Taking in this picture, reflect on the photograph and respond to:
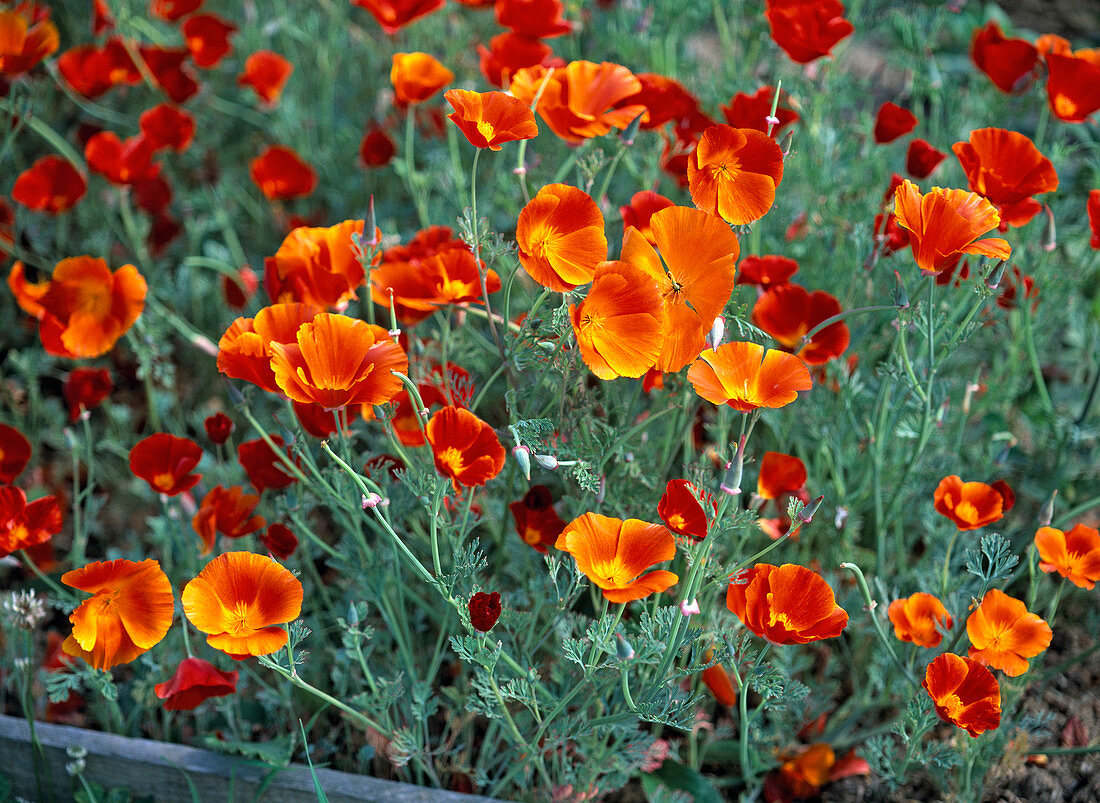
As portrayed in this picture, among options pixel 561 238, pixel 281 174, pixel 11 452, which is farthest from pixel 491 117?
pixel 281 174

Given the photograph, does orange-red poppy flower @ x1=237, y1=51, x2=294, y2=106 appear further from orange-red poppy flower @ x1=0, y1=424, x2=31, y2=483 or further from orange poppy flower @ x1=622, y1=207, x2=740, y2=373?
orange poppy flower @ x1=622, y1=207, x2=740, y2=373

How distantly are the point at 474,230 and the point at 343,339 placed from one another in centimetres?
22

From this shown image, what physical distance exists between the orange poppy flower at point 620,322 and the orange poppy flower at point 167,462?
650 mm

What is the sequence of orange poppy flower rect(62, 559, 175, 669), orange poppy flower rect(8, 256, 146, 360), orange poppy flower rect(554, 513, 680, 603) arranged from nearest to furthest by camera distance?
1. orange poppy flower rect(554, 513, 680, 603)
2. orange poppy flower rect(62, 559, 175, 669)
3. orange poppy flower rect(8, 256, 146, 360)

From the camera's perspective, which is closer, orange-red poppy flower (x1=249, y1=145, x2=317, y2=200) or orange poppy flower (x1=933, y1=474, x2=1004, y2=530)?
orange poppy flower (x1=933, y1=474, x2=1004, y2=530)

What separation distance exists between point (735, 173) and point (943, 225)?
26cm

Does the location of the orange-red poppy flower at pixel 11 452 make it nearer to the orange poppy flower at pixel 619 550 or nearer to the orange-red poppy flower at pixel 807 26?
the orange poppy flower at pixel 619 550

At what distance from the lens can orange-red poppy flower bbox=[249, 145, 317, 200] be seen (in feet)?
6.66

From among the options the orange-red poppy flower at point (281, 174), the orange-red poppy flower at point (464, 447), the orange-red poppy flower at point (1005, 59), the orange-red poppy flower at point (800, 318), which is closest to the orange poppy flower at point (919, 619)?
the orange-red poppy flower at point (800, 318)

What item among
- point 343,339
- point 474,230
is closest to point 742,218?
point 474,230

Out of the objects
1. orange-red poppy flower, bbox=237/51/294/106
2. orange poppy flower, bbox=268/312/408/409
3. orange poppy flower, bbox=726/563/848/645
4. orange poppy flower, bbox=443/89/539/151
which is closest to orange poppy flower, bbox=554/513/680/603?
orange poppy flower, bbox=726/563/848/645

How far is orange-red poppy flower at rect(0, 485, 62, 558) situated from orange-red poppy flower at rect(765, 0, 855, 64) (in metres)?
1.35

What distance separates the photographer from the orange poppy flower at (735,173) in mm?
1115

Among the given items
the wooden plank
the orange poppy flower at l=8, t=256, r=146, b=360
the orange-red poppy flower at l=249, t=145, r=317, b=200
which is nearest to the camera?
the wooden plank
